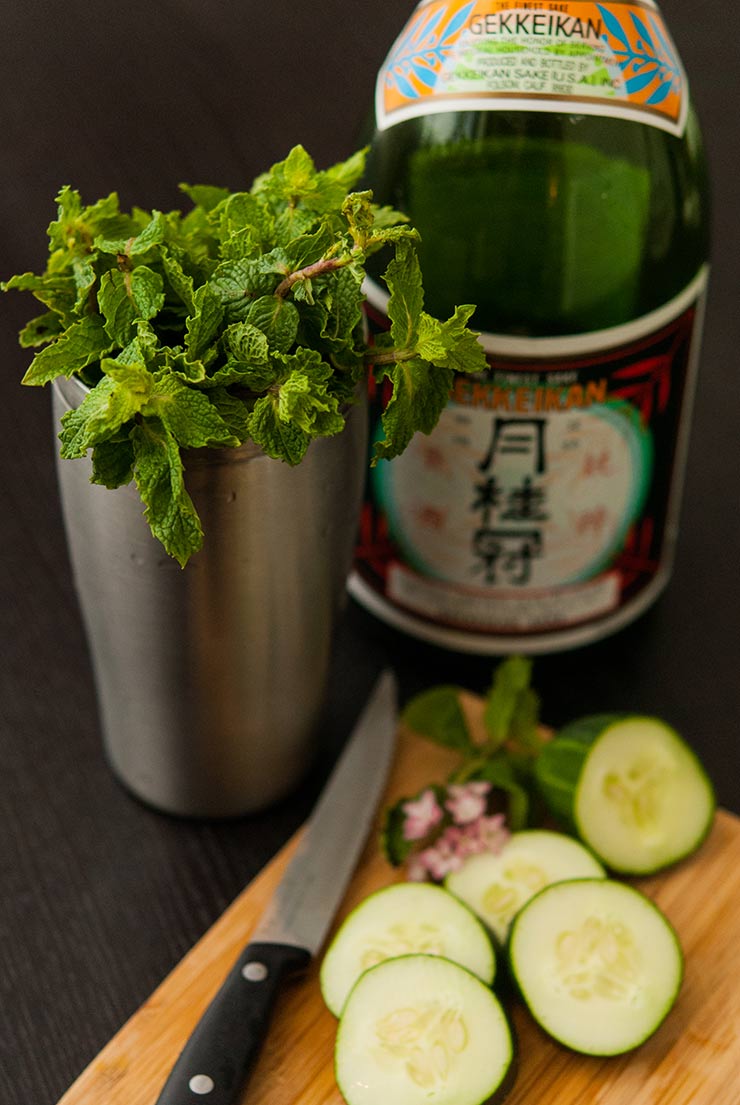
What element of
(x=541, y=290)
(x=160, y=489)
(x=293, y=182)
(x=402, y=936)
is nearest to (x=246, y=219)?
(x=293, y=182)

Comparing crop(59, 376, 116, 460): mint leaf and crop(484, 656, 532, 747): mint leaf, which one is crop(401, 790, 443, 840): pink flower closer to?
crop(484, 656, 532, 747): mint leaf

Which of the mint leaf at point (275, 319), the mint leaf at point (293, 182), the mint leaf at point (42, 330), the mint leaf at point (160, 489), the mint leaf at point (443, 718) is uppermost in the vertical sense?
the mint leaf at point (293, 182)

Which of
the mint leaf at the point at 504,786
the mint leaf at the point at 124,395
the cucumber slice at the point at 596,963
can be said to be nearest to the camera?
the mint leaf at the point at 124,395

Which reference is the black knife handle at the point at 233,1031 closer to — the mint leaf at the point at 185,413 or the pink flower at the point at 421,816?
the pink flower at the point at 421,816

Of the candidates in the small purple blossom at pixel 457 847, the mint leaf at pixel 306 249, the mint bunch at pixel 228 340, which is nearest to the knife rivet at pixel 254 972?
the small purple blossom at pixel 457 847

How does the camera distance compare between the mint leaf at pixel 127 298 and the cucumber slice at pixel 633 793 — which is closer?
the mint leaf at pixel 127 298

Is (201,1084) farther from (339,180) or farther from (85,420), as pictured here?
(339,180)

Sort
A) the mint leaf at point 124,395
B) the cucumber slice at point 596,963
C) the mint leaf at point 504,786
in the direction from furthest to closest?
1. the mint leaf at point 504,786
2. the cucumber slice at point 596,963
3. the mint leaf at point 124,395
